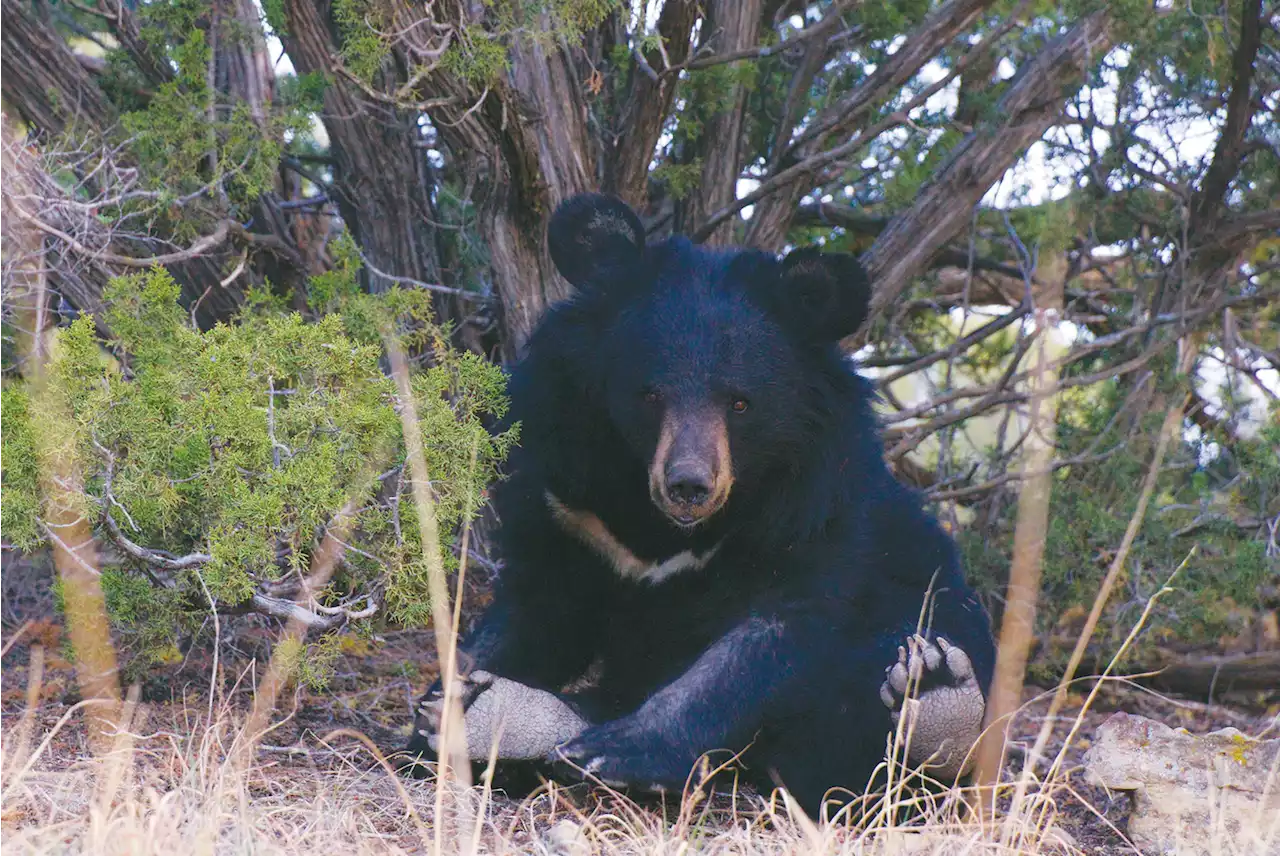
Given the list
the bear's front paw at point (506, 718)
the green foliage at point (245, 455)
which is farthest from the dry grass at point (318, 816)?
the green foliage at point (245, 455)

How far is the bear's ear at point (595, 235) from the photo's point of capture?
12.4 ft

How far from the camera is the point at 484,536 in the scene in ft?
18.1

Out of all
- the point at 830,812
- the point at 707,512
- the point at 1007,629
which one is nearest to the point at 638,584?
the point at 707,512

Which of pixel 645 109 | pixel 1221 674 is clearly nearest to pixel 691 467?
pixel 645 109

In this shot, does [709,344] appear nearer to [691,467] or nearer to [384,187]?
[691,467]

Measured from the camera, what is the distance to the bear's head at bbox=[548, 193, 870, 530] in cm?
353

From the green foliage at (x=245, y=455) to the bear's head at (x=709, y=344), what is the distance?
40 centimetres

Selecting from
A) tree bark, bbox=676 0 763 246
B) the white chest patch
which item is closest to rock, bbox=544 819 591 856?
the white chest patch

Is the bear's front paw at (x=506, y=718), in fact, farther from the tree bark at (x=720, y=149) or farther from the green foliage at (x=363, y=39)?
the tree bark at (x=720, y=149)

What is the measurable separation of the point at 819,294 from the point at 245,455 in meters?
1.50

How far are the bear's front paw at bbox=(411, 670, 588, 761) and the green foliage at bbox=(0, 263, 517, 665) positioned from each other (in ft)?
0.79

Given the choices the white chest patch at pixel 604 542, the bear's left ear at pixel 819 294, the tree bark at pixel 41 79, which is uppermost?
the tree bark at pixel 41 79

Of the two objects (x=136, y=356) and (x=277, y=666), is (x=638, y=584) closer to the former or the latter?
(x=277, y=666)

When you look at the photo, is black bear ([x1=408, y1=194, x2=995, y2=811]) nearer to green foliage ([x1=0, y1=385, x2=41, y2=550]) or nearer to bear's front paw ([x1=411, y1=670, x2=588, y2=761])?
bear's front paw ([x1=411, y1=670, x2=588, y2=761])
